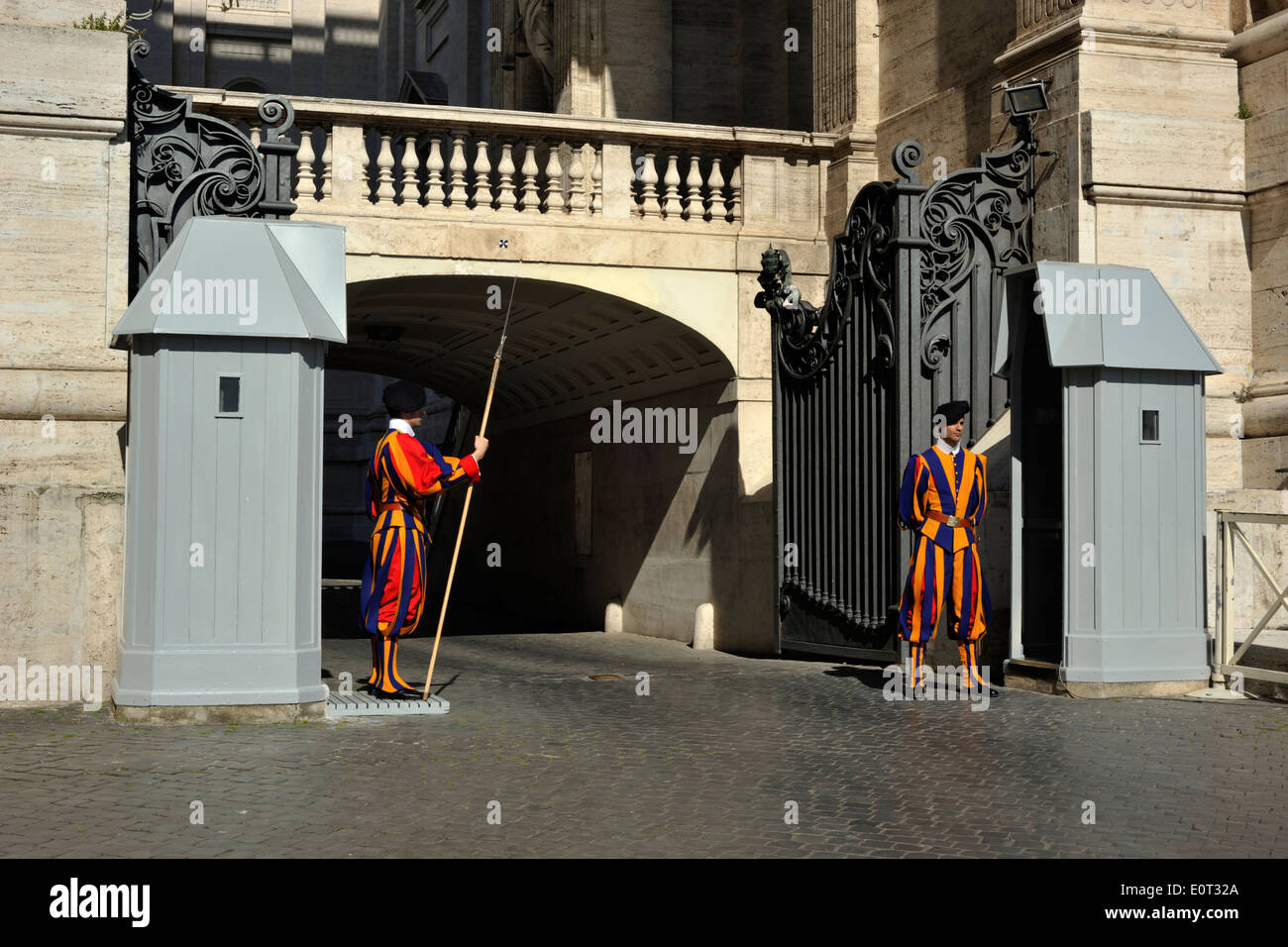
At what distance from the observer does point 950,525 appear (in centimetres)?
1049

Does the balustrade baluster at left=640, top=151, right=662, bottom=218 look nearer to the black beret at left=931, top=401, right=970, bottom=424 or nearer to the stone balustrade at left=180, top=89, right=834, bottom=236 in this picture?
the stone balustrade at left=180, top=89, right=834, bottom=236

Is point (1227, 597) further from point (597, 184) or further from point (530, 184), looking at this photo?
point (530, 184)

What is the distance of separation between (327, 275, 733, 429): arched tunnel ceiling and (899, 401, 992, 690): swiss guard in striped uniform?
5113 millimetres

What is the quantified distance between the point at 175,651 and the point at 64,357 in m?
2.41

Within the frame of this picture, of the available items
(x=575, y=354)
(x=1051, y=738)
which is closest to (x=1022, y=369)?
(x=1051, y=738)

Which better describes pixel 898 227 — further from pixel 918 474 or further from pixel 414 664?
pixel 414 664

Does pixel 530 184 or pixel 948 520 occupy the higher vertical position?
pixel 530 184

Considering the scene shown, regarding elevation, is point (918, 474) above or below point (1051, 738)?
above

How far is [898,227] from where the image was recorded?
39.3ft

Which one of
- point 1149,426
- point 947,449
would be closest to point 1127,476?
point 1149,426

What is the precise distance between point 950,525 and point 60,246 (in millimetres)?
5919

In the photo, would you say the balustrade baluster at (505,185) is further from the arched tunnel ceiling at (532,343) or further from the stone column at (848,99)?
the stone column at (848,99)

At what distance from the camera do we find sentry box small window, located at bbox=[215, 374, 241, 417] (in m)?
9.15
